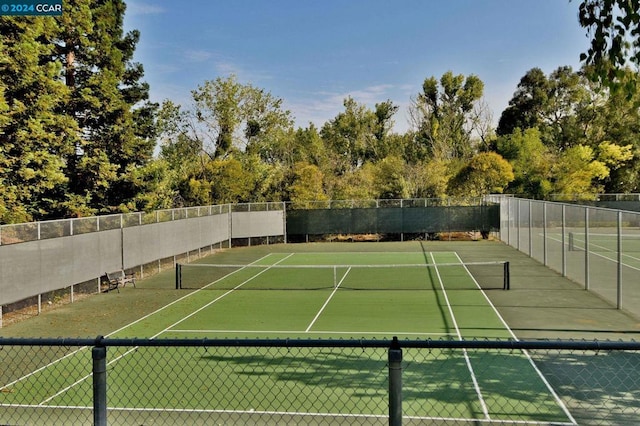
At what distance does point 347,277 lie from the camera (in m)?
22.4

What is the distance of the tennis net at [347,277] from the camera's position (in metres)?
20.0

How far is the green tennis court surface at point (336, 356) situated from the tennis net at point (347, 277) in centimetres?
8

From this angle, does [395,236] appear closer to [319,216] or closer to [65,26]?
[319,216]

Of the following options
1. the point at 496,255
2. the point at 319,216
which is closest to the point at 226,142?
the point at 319,216

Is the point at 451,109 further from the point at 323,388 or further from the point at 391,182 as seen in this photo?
the point at 323,388

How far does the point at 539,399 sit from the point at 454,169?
145 ft

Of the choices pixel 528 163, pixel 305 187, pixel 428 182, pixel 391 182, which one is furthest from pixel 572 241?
pixel 528 163

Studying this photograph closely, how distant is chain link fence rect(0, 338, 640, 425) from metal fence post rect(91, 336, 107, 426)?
2976 millimetres

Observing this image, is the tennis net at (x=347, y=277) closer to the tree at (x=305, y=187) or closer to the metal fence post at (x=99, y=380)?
the tree at (x=305, y=187)

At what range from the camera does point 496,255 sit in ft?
94.1

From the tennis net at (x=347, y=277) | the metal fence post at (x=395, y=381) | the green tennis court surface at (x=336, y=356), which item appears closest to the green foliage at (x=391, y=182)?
the tennis net at (x=347, y=277)

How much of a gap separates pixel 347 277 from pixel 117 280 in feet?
29.0

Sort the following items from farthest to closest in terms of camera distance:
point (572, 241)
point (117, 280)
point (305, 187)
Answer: point (305, 187)
point (572, 241)
point (117, 280)

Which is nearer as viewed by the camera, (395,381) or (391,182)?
(395,381)
